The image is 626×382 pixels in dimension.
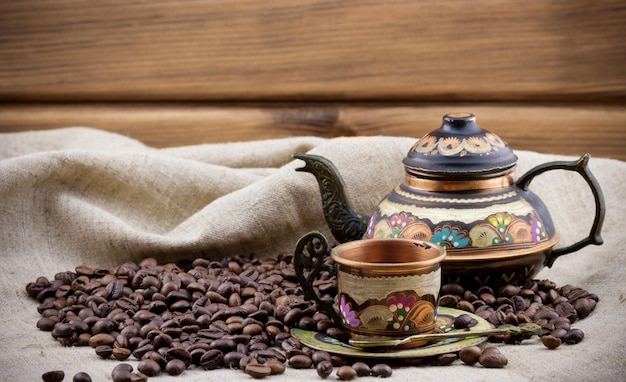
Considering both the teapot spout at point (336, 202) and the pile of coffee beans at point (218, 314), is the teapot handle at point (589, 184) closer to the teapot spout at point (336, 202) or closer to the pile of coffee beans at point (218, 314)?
the pile of coffee beans at point (218, 314)

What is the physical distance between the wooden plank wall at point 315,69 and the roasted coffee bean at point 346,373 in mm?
1420

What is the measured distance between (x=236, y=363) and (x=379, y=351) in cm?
23

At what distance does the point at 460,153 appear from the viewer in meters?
1.57

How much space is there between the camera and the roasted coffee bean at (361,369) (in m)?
1.25

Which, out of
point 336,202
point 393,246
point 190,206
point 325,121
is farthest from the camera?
point 325,121

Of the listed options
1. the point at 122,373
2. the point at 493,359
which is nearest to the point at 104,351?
the point at 122,373

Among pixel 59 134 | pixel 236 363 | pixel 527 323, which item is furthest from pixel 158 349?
pixel 59 134

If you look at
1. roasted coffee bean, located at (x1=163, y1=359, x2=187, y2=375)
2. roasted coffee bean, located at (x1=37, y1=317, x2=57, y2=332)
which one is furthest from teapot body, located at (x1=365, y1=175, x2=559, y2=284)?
roasted coffee bean, located at (x1=37, y1=317, x2=57, y2=332)

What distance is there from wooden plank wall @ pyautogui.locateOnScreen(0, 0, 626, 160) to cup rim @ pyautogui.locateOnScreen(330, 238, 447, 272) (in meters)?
1.17

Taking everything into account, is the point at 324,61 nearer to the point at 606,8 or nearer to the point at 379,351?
the point at 606,8

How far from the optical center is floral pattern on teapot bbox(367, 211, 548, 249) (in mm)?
1541

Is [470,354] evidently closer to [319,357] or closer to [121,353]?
[319,357]

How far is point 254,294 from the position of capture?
5.21 feet

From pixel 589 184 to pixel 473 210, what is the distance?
0.82ft
